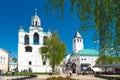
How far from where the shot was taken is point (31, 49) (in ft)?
332

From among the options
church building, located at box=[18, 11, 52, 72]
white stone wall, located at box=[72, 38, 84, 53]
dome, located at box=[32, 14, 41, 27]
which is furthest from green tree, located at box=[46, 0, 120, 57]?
white stone wall, located at box=[72, 38, 84, 53]

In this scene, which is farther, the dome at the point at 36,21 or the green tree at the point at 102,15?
the dome at the point at 36,21

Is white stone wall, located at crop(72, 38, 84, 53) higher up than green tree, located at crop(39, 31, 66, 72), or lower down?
higher up

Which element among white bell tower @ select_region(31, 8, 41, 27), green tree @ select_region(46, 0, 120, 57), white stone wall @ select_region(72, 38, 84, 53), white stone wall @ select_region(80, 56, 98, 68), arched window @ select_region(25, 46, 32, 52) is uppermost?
white bell tower @ select_region(31, 8, 41, 27)

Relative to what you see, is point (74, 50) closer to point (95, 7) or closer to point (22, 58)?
point (22, 58)

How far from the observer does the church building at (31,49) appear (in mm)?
98438

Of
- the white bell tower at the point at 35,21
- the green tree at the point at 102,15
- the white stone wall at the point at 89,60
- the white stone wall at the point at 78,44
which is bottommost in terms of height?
the green tree at the point at 102,15

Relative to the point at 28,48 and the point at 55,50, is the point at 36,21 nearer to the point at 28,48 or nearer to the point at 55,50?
the point at 28,48

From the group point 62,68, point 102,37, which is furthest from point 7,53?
point 102,37

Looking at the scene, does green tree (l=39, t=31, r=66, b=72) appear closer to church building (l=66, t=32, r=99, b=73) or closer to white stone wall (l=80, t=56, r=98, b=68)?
church building (l=66, t=32, r=99, b=73)

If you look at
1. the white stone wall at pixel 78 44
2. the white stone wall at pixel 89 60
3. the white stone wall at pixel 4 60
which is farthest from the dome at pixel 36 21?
the white stone wall at pixel 78 44

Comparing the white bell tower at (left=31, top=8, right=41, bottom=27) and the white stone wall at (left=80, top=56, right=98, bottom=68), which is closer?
the white bell tower at (left=31, top=8, right=41, bottom=27)

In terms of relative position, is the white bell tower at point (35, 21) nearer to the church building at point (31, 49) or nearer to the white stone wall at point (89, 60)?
the church building at point (31, 49)

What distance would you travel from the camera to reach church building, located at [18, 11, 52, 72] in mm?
98438
